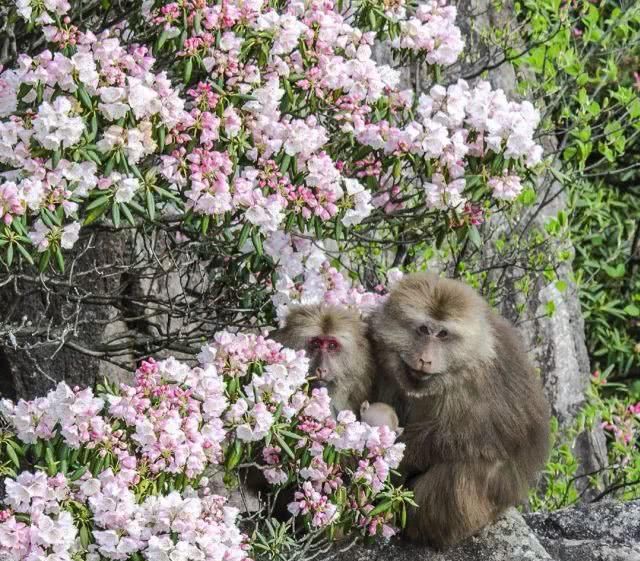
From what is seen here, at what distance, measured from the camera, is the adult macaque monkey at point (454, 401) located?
4.98m

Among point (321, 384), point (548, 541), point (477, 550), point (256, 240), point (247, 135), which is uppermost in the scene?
point (247, 135)

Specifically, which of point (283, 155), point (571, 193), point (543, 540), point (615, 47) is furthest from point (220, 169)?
point (615, 47)

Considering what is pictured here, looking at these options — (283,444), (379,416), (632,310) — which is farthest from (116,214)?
(632,310)

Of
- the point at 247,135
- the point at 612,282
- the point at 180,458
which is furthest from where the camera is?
the point at 612,282

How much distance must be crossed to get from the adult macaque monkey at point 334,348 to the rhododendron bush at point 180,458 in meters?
0.57

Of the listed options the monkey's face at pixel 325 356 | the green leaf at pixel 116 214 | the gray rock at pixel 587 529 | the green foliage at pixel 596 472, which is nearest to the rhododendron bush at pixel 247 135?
the green leaf at pixel 116 214

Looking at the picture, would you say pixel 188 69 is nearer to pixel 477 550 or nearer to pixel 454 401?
pixel 454 401

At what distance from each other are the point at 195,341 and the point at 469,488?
153cm

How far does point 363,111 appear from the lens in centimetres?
470

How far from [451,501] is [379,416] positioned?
50 centimetres

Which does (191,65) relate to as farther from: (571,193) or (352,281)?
(571,193)

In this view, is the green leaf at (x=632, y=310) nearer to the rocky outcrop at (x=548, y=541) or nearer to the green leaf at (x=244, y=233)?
the rocky outcrop at (x=548, y=541)

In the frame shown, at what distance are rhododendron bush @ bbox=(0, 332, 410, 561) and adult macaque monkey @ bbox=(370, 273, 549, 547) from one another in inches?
23.6

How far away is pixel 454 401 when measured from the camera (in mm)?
4996
